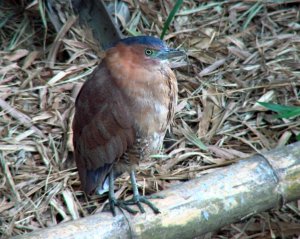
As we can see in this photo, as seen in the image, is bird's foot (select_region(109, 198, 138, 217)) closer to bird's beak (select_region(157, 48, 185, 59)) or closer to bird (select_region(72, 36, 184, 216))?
bird (select_region(72, 36, 184, 216))

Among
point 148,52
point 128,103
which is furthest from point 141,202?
point 148,52

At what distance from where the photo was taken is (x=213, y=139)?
439cm

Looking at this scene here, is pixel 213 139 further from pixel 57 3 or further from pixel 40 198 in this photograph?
pixel 57 3

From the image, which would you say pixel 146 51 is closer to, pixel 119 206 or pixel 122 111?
pixel 122 111

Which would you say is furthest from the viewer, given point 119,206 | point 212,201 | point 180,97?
point 180,97

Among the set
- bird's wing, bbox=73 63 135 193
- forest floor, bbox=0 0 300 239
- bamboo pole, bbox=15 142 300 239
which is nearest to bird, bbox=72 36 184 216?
bird's wing, bbox=73 63 135 193

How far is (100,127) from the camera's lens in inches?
134

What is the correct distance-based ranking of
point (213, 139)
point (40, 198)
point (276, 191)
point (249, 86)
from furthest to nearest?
point (249, 86)
point (213, 139)
point (40, 198)
point (276, 191)

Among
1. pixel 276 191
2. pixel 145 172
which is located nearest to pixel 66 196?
pixel 145 172

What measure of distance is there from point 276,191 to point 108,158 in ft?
2.69

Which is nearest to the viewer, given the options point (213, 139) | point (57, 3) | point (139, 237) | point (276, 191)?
point (139, 237)

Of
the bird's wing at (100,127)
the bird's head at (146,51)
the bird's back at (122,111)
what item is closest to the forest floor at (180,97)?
the bird's wing at (100,127)

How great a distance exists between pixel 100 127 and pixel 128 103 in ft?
0.65

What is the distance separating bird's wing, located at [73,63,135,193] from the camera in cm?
332
